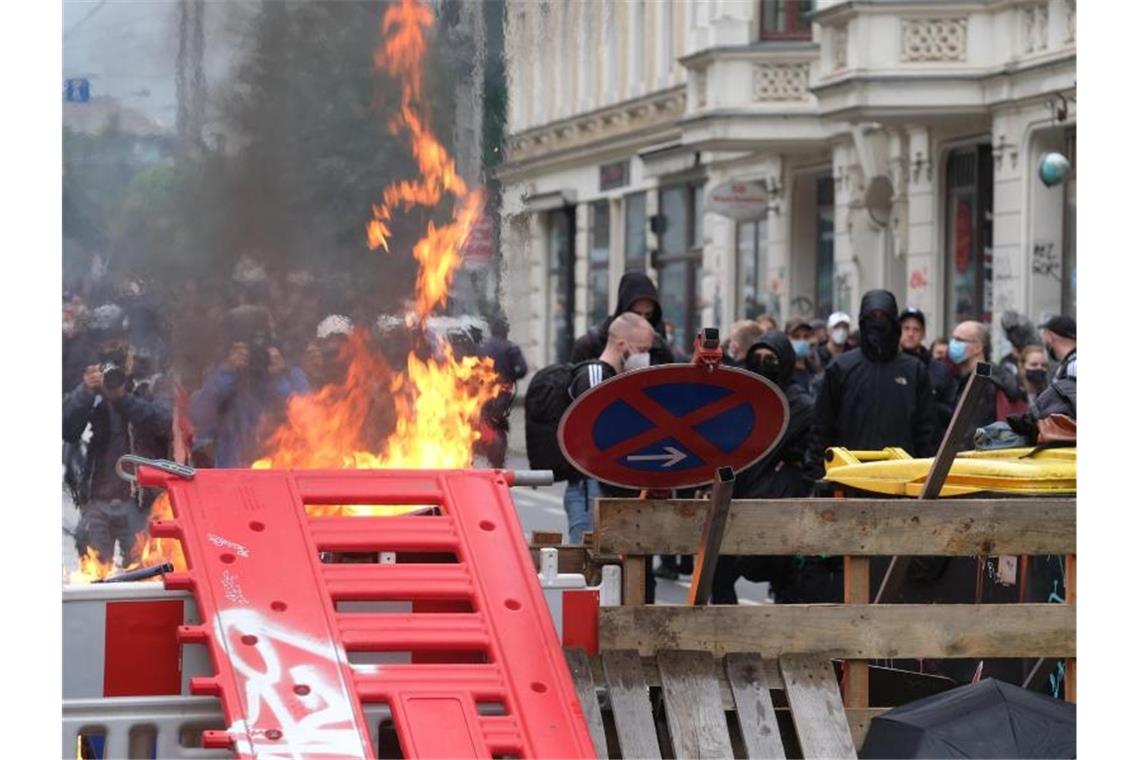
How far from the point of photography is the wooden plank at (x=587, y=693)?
5.81m

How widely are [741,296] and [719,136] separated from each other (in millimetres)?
4212

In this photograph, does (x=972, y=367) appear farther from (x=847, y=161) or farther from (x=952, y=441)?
(x=847, y=161)

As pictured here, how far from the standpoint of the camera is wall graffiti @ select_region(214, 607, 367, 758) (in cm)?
521

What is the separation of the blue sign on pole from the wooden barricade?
8.22ft

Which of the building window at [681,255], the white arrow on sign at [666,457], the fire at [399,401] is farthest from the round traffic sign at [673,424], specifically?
the building window at [681,255]

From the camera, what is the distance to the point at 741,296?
32719 mm

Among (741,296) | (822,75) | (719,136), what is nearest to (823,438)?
(822,75)

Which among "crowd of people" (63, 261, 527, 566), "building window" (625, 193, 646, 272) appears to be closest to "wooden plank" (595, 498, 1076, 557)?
"crowd of people" (63, 261, 527, 566)

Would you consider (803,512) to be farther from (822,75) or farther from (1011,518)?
(822,75)

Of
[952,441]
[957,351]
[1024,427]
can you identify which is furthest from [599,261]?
[952,441]

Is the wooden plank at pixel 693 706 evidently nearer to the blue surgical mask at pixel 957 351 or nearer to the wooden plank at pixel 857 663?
the wooden plank at pixel 857 663

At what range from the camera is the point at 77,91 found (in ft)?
25.1

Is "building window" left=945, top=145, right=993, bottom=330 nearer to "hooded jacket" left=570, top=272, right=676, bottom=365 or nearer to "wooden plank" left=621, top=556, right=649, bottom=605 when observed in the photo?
"hooded jacket" left=570, top=272, right=676, bottom=365

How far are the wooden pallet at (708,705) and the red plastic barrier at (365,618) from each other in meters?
0.35
